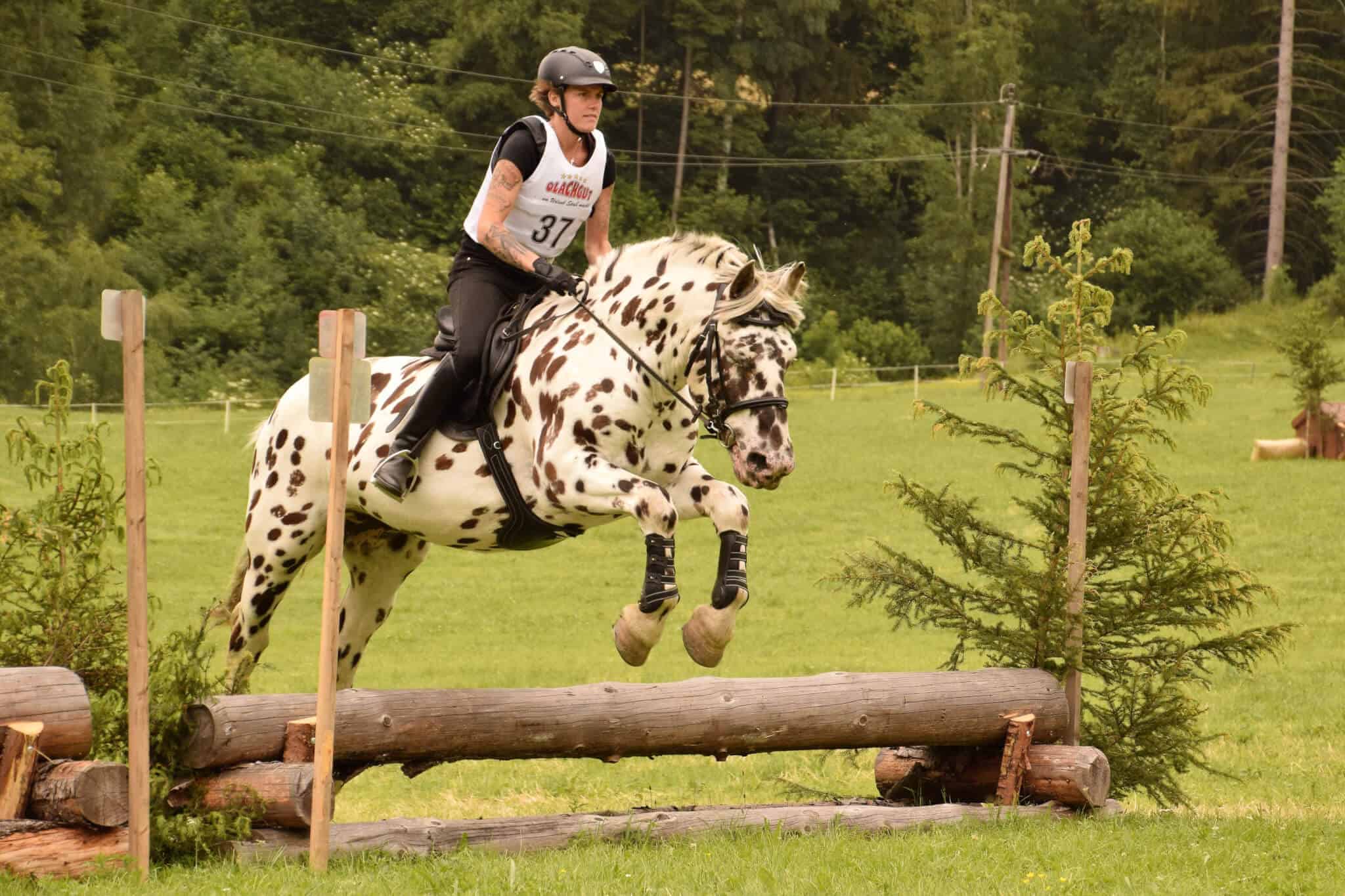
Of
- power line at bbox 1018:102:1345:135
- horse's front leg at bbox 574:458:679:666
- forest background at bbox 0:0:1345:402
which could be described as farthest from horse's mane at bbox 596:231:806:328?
power line at bbox 1018:102:1345:135

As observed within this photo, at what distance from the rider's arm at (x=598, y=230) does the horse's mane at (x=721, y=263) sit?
0.25 meters

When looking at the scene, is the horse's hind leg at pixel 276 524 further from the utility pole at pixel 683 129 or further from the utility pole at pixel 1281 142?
the utility pole at pixel 1281 142

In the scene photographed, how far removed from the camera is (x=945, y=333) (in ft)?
160

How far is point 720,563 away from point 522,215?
180 cm

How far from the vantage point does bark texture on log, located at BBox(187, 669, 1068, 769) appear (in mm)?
6816

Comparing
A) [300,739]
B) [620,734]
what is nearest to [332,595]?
[300,739]

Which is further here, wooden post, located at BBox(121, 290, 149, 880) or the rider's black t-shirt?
the rider's black t-shirt

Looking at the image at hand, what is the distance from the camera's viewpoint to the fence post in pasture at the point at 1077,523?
859cm

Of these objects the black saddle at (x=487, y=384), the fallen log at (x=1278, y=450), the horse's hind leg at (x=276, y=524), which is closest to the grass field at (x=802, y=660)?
the fallen log at (x=1278, y=450)

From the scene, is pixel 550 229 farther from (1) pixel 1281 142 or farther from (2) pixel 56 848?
(1) pixel 1281 142

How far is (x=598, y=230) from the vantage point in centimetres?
769

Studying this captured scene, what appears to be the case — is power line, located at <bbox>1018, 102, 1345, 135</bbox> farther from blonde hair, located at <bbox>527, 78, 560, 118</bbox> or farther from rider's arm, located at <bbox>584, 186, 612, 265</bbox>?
blonde hair, located at <bbox>527, 78, 560, 118</bbox>

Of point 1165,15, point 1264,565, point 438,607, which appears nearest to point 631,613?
point 438,607

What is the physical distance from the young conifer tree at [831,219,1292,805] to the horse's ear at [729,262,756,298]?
2224 millimetres
